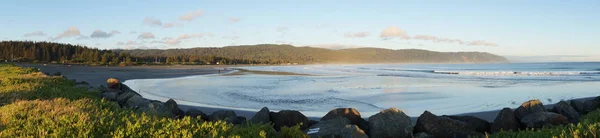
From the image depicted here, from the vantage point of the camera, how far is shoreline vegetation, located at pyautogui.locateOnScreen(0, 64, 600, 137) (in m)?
5.56

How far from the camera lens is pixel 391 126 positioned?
8.73 metres

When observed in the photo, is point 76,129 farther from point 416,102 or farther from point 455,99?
point 455,99

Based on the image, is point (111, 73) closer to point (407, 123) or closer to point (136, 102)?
point (136, 102)

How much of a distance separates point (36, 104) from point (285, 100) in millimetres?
11170

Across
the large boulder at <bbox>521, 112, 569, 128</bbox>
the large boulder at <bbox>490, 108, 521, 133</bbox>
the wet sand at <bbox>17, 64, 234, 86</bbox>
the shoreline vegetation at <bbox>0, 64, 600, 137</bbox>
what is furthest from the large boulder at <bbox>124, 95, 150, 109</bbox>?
the wet sand at <bbox>17, 64, 234, 86</bbox>

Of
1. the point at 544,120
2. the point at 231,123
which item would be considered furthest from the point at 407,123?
the point at 231,123

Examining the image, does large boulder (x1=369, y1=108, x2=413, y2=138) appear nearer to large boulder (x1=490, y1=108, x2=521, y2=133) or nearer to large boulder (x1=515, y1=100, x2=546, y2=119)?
large boulder (x1=490, y1=108, x2=521, y2=133)

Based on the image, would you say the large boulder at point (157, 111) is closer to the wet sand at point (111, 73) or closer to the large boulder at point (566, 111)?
the large boulder at point (566, 111)

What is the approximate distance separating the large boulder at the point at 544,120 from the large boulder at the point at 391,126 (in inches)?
104

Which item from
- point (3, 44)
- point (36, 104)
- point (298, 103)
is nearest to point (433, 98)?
point (298, 103)

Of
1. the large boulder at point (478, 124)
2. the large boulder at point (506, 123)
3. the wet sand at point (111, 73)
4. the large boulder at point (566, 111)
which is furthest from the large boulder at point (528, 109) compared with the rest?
the wet sand at point (111, 73)

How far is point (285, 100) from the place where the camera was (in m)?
18.4

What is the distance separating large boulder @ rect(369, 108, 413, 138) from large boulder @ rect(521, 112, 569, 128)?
263 centimetres

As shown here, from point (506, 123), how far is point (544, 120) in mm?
736
